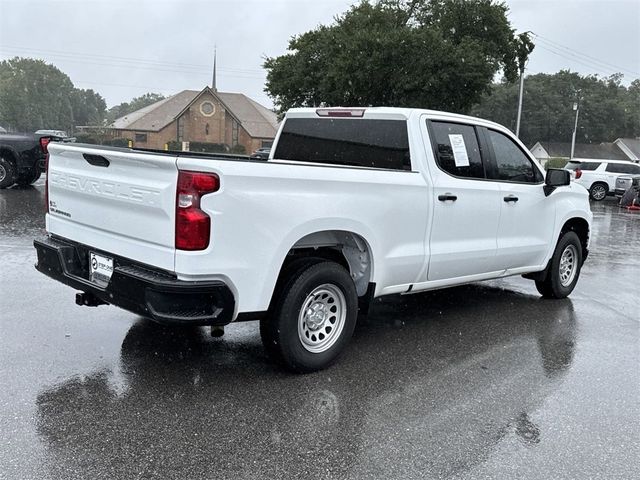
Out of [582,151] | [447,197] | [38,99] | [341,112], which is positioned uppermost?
[38,99]

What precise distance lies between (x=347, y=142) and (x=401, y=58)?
30.0m

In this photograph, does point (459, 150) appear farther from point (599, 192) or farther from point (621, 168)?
point (621, 168)

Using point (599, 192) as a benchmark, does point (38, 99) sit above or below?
above

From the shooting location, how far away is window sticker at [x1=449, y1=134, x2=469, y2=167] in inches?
210

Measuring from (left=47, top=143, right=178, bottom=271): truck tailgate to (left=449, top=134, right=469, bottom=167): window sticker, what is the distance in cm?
278

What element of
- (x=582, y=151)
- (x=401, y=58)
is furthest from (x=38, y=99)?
(x=401, y=58)

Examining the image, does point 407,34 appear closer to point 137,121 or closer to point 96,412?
point 96,412

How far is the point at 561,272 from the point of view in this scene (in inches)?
276

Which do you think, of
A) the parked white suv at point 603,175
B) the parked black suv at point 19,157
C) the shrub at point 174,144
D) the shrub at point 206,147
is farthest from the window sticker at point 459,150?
the shrub at point 206,147

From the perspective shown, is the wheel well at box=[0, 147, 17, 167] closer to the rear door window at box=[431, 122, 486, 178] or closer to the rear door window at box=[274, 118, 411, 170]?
the rear door window at box=[274, 118, 411, 170]

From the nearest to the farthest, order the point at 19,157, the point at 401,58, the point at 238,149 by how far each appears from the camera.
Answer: the point at 19,157 → the point at 401,58 → the point at 238,149

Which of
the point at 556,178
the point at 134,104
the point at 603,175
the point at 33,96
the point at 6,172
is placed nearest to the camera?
the point at 556,178

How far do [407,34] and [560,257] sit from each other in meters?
28.8

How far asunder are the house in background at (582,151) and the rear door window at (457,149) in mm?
92385
